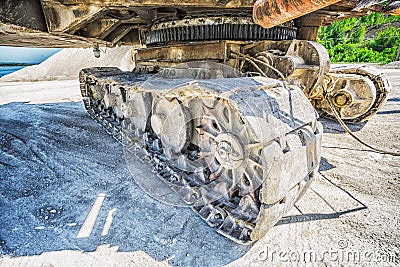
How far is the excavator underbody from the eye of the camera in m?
1.96

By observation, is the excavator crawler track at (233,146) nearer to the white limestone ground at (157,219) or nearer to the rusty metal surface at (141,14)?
the white limestone ground at (157,219)

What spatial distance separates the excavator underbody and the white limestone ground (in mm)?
215

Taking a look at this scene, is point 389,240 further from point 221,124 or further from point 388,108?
point 388,108

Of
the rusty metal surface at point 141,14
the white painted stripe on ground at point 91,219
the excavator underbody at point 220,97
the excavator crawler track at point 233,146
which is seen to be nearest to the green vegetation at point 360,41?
the rusty metal surface at point 141,14

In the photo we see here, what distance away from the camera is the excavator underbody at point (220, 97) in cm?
196

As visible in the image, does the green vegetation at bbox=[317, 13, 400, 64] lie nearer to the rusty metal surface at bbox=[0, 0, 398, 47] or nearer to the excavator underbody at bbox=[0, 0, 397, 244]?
the rusty metal surface at bbox=[0, 0, 398, 47]

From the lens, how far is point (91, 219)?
2473mm

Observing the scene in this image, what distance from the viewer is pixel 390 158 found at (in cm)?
372

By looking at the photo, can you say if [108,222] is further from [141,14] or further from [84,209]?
[141,14]

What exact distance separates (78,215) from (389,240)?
8.91ft

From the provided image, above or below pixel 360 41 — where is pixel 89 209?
above

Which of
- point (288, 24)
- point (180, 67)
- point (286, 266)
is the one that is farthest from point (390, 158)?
point (180, 67)

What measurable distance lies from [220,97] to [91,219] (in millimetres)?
1647

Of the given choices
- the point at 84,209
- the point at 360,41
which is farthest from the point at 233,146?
the point at 360,41
